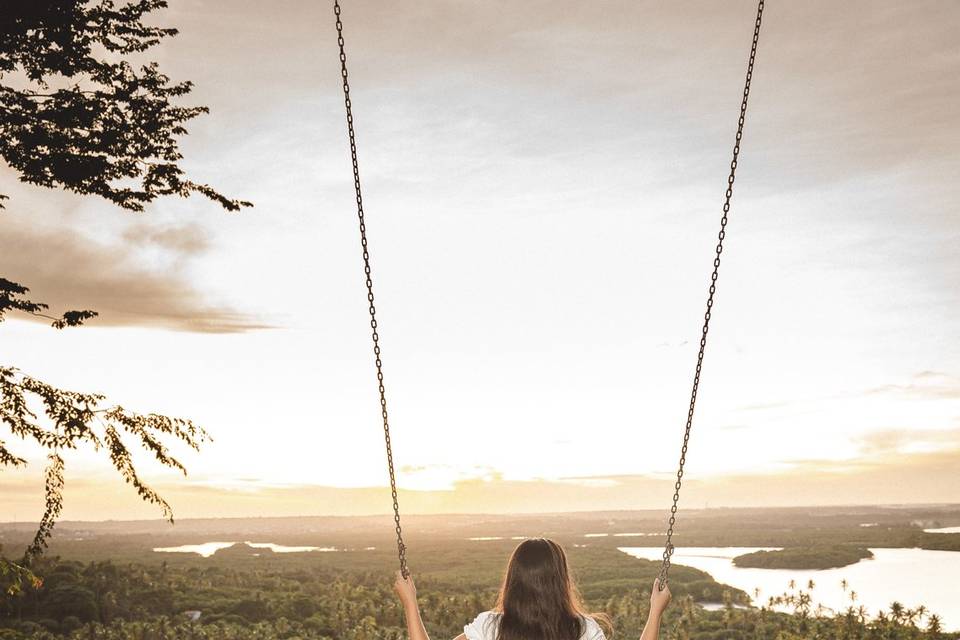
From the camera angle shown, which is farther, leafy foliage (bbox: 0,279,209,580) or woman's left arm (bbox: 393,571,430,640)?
leafy foliage (bbox: 0,279,209,580)

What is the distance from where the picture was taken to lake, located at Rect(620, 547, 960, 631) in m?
58.8

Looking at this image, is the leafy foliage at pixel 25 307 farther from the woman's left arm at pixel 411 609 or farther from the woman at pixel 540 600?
the woman at pixel 540 600

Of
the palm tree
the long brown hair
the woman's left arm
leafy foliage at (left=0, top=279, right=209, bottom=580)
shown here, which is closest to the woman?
the long brown hair

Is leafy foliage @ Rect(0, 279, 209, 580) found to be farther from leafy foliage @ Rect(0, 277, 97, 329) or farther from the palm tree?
the palm tree

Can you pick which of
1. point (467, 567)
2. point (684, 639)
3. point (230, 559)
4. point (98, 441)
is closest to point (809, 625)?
point (684, 639)

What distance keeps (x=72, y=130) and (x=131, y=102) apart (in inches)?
29.1

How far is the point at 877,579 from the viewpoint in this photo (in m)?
75.1

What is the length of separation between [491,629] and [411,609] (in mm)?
519

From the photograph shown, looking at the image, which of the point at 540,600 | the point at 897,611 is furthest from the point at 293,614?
the point at 540,600

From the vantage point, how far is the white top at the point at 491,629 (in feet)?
13.1

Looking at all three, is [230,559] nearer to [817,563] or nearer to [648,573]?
[648,573]

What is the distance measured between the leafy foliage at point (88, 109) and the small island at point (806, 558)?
92.2m

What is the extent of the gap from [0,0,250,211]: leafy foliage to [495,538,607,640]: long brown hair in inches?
309

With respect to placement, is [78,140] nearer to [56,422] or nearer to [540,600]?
[56,422]
